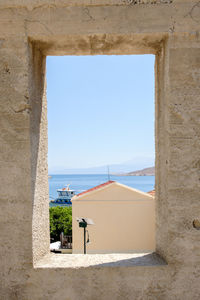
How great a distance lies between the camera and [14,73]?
6.06 ft

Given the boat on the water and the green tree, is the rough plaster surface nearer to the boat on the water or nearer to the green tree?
the green tree

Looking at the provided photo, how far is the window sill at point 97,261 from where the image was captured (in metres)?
1.88

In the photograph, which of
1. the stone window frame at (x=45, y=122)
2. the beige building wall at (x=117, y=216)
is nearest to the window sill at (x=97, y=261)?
the stone window frame at (x=45, y=122)

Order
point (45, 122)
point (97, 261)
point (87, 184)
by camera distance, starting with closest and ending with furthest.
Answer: point (97, 261)
point (45, 122)
point (87, 184)

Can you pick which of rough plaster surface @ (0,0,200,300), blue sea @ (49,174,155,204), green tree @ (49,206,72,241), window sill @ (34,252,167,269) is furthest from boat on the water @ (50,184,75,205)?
rough plaster surface @ (0,0,200,300)

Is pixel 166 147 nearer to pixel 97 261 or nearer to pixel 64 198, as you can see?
pixel 97 261

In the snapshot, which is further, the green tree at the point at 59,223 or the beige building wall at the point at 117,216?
the green tree at the point at 59,223

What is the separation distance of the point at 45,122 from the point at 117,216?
4.39m

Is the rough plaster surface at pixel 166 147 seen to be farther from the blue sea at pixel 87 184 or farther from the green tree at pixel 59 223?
the blue sea at pixel 87 184

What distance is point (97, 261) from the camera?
199 cm

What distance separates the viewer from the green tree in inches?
610

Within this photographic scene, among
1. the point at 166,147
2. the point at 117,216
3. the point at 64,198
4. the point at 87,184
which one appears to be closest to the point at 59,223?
the point at 117,216

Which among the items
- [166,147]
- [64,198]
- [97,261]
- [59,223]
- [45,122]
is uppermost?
[45,122]

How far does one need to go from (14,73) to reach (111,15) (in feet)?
2.50
